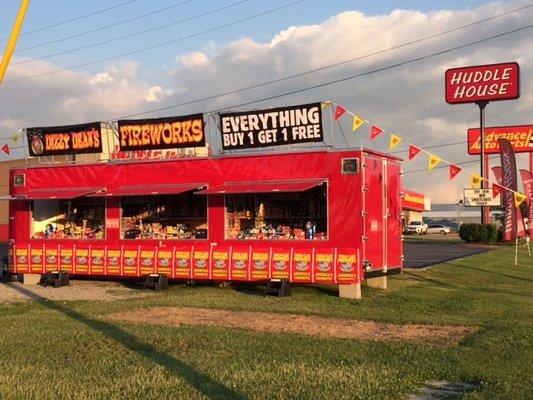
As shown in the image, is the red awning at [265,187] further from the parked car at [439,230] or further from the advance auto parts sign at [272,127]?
the parked car at [439,230]

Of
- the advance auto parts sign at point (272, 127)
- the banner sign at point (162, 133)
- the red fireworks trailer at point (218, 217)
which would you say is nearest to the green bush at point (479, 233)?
the red fireworks trailer at point (218, 217)

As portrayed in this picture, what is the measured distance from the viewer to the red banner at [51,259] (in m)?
17.8

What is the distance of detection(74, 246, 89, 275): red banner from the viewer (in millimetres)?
17453

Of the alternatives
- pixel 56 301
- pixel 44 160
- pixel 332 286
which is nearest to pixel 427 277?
pixel 332 286

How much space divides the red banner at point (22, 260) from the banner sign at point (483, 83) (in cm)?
3326

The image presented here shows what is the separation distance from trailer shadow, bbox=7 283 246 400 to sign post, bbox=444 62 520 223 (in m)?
36.8

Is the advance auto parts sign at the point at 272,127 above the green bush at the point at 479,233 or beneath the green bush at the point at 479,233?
above

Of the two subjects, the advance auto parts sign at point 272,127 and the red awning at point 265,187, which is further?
the advance auto parts sign at point 272,127

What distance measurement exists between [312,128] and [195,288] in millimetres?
4900

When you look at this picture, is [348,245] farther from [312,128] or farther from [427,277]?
[427,277]

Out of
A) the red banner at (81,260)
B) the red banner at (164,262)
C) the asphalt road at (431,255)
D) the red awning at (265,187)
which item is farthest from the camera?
the asphalt road at (431,255)

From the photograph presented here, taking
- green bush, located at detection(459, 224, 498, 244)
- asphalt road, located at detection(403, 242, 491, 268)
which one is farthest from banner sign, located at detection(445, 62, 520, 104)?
asphalt road, located at detection(403, 242, 491, 268)

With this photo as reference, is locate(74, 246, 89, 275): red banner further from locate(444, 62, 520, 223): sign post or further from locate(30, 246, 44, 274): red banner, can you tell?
locate(444, 62, 520, 223): sign post

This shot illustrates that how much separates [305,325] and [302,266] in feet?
13.9
